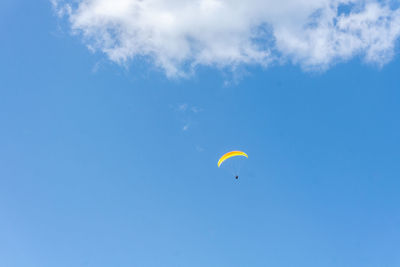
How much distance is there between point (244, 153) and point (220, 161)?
4.33 meters

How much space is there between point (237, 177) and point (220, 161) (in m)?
6.29

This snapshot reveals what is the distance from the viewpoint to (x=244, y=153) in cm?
5038

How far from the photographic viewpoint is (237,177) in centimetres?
5450

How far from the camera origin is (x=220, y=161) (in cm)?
5044

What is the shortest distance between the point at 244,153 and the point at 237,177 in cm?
631

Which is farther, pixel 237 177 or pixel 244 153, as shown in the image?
pixel 237 177

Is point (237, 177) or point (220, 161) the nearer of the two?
point (220, 161)
